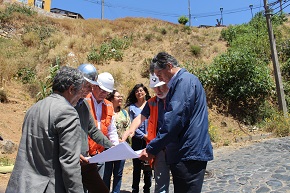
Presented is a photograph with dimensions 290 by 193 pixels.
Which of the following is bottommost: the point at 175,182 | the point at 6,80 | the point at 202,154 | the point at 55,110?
the point at 175,182

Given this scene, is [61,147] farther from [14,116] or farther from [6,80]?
[6,80]

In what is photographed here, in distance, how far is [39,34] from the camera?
20.1 metres

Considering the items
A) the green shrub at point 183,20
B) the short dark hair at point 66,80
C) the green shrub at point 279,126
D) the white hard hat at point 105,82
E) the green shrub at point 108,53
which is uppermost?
the green shrub at point 183,20

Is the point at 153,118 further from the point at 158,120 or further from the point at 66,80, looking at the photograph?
the point at 66,80

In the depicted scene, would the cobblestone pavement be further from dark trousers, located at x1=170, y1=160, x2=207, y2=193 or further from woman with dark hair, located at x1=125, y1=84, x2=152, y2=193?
dark trousers, located at x1=170, y1=160, x2=207, y2=193

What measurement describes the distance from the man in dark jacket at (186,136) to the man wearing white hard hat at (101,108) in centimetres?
109

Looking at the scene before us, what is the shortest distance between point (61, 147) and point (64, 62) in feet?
45.3

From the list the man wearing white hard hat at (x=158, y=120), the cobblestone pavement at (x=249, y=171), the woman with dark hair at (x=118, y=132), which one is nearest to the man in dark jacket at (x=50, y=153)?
the man wearing white hard hat at (x=158, y=120)

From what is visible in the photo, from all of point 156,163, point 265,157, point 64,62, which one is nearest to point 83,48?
point 64,62

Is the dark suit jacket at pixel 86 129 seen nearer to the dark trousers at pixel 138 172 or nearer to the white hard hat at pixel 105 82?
the white hard hat at pixel 105 82

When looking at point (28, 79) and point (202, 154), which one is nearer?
point (202, 154)

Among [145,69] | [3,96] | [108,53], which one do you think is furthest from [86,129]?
[108,53]

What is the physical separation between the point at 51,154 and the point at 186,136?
3.61ft

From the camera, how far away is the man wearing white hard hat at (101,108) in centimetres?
360
